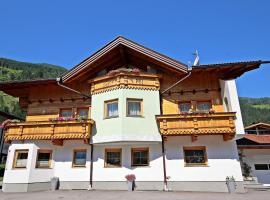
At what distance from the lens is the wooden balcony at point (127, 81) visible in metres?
16.3

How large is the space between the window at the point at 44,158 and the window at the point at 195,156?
9.60 m

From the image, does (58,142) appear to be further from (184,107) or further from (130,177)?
(184,107)

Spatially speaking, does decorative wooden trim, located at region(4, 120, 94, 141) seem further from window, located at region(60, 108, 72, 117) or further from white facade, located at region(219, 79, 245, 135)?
white facade, located at region(219, 79, 245, 135)

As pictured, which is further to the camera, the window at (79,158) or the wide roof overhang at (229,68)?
the window at (79,158)

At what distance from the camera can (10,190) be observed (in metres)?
15.1

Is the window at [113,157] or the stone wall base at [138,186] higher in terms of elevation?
the window at [113,157]

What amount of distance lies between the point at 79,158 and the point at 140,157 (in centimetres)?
443

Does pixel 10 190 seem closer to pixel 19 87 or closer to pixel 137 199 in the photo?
pixel 19 87

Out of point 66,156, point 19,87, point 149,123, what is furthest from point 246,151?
point 19,87

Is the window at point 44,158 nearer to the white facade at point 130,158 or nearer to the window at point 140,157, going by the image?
the white facade at point 130,158

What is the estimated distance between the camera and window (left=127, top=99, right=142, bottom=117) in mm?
15852

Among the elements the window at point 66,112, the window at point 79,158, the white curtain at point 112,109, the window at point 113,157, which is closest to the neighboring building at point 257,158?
the window at point 113,157

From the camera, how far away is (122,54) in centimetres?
1802

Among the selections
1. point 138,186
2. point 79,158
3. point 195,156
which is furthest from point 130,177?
point 195,156
